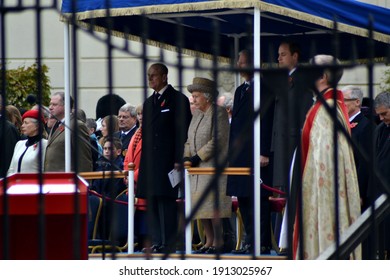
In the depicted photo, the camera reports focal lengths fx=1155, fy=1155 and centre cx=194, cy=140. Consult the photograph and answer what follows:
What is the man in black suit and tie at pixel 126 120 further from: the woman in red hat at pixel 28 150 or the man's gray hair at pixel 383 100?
the man's gray hair at pixel 383 100

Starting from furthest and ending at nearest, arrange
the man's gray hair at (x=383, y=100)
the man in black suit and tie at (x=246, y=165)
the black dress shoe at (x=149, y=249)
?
the man in black suit and tie at (x=246, y=165) → the man's gray hair at (x=383, y=100) → the black dress shoe at (x=149, y=249)

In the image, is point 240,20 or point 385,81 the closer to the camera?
point 240,20

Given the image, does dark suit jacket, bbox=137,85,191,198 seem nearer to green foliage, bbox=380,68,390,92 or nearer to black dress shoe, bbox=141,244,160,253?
black dress shoe, bbox=141,244,160,253

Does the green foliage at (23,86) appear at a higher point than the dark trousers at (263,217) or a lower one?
higher

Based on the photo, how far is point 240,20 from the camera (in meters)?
10.5

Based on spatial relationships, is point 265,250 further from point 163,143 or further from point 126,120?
point 126,120

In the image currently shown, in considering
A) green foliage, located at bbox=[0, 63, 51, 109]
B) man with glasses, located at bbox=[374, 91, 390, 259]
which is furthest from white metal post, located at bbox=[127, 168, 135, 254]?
green foliage, located at bbox=[0, 63, 51, 109]

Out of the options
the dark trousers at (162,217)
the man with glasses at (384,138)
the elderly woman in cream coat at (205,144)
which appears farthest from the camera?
the dark trousers at (162,217)

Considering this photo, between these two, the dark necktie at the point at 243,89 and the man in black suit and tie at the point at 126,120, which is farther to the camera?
the man in black suit and tie at the point at 126,120

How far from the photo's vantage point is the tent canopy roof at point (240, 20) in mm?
9039

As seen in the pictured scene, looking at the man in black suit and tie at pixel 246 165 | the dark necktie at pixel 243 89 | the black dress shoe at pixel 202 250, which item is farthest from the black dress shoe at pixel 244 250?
the dark necktie at pixel 243 89

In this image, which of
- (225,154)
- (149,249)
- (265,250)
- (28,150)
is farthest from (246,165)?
(149,249)

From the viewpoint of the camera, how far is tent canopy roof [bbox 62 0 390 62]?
29.7 feet
